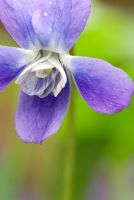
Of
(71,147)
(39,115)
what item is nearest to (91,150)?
(71,147)

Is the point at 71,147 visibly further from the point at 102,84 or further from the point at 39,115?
the point at 102,84

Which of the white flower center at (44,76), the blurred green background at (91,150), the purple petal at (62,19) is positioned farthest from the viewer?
the blurred green background at (91,150)

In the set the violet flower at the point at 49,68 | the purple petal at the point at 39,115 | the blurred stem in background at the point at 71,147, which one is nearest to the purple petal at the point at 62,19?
the violet flower at the point at 49,68

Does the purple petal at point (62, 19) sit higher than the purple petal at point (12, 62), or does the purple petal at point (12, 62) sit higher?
the purple petal at point (62, 19)

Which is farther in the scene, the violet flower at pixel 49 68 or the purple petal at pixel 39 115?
the purple petal at pixel 39 115

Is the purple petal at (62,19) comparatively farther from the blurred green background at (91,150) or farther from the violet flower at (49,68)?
the blurred green background at (91,150)

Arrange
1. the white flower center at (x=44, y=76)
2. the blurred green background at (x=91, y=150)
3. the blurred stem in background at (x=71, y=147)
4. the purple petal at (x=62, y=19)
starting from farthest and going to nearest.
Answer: the blurred green background at (x=91, y=150)
the blurred stem in background at (x=71, y=147)
the white flower center at (x=44, y=76)
the purple petal at (x=62, y=19)

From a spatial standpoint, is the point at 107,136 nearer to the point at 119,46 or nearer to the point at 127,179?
the point at 127,179

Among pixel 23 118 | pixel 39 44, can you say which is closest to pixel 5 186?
pixel 23 118
